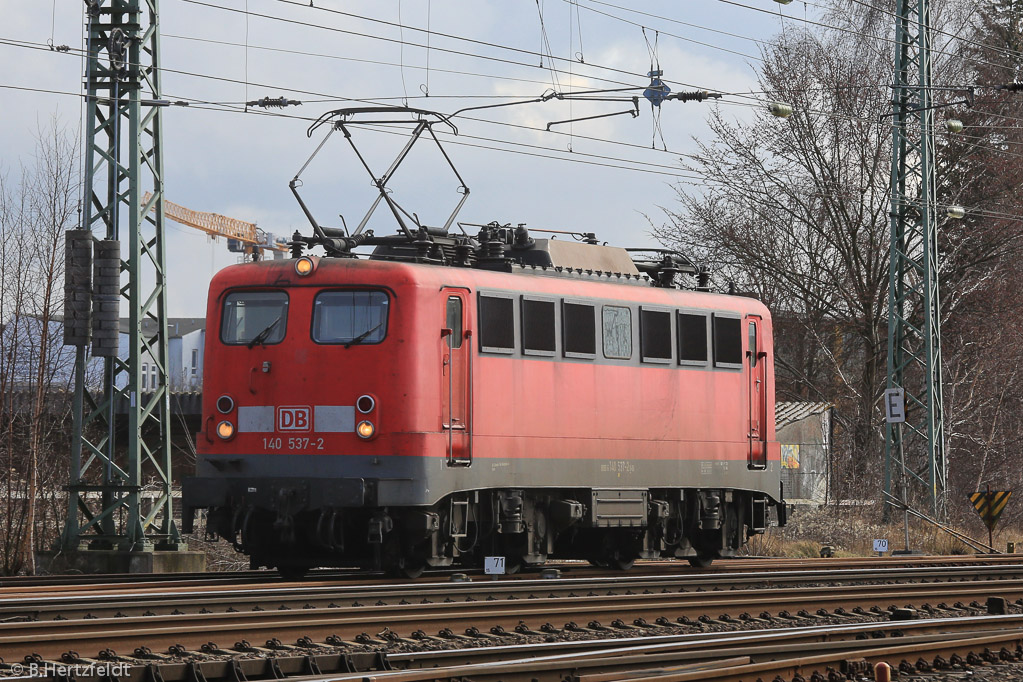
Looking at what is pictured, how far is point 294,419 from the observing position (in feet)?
47.7

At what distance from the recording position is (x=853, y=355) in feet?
117

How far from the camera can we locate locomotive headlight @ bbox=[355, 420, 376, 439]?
14.2m

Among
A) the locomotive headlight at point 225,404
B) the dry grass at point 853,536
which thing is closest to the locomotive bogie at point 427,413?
the locomotive headlight at point 225,404

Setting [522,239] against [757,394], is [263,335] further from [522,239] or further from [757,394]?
[757,394]

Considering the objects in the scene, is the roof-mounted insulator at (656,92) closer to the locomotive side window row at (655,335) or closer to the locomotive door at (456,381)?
the locomotive side window row at (655,335)

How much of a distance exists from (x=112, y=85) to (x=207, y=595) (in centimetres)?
784

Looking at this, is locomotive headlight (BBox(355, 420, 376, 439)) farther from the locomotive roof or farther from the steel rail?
the steel rail

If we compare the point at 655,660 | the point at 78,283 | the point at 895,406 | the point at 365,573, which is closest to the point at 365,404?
the point at 365,573

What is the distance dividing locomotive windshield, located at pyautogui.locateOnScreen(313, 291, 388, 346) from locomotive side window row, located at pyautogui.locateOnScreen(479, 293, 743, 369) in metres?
1.19

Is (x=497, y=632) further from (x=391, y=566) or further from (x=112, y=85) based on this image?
(x=112, y=85)

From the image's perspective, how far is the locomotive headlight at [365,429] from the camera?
14.2 meters

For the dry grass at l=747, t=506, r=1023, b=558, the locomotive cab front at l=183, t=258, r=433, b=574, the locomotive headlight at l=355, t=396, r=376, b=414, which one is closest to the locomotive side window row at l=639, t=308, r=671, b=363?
the locomotive cab front at l=183, t=258, r=433, b=574

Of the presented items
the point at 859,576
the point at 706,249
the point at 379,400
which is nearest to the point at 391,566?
the point at 379,400

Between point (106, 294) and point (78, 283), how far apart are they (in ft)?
1.17
